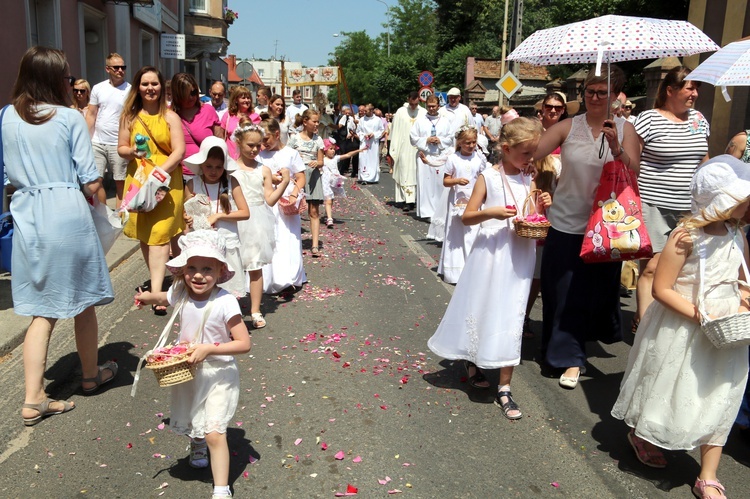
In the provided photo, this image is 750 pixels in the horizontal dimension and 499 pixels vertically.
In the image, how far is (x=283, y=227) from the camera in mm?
7297

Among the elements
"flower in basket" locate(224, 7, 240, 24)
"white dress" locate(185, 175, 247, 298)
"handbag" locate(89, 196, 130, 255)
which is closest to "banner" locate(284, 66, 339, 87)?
"flower in basket" locate(224, 7, 240, 24)

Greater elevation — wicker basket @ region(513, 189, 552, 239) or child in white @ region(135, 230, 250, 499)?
wicker basket @ region(513, 189, 552, 239)

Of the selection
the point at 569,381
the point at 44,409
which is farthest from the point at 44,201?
the point at 569,381

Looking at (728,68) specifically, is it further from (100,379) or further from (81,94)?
(81,94)

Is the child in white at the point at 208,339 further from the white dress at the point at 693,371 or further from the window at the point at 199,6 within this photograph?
the window at the point at 199,6

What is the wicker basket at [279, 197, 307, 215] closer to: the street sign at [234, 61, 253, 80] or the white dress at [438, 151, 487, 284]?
the white dress at [438, 151, 487, 284]

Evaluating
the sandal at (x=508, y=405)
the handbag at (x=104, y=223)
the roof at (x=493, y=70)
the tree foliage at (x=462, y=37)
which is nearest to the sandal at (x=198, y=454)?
the handbag at (x=104, y=223)

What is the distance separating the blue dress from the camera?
4109 mm

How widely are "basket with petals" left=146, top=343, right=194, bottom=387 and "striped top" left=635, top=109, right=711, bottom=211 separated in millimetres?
4103

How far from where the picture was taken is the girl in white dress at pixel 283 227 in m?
7.10

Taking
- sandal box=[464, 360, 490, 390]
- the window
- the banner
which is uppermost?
the window

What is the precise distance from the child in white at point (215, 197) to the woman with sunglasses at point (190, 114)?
1632 millimetres

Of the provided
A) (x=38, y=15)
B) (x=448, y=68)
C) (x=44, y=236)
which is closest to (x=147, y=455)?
(x=44, y=236)

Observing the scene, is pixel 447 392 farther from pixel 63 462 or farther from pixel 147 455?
pixel 63 462
